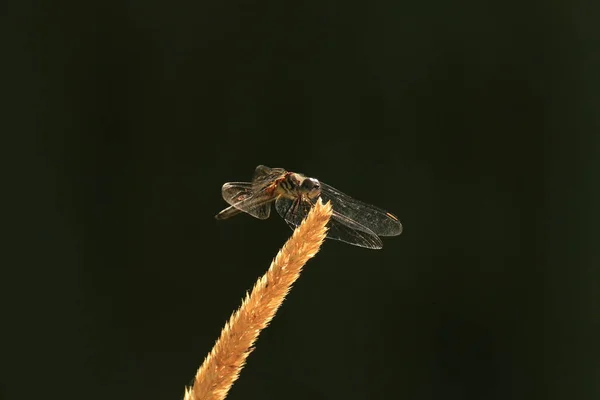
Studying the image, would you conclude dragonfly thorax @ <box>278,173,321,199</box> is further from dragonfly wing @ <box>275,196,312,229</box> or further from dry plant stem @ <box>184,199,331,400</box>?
dry plant stem @ <box>184,199,331,400</box>

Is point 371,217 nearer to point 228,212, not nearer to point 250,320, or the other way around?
point 228,212

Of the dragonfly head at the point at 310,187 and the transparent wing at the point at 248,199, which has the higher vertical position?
the dragonfly head at the point at 310,187

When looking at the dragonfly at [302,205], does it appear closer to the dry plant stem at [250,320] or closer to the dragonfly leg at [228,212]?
the dragonfly leg at [228,212]

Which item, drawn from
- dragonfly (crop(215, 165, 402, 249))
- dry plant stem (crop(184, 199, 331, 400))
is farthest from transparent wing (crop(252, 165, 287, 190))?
dry plant stem (crop(184, 199, 331, 400))

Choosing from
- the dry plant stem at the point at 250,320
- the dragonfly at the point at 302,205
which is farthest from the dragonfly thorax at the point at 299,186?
the dry plant stem at the point at 250,320

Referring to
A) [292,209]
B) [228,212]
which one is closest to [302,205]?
[292,209]

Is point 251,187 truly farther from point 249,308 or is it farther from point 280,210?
point 249,308

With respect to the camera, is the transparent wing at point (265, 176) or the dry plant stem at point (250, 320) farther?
the transparent wing at point (265, 176)
